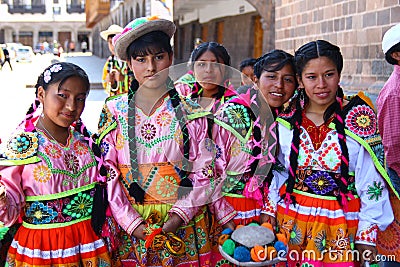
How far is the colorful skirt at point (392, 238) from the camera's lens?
2.66 m

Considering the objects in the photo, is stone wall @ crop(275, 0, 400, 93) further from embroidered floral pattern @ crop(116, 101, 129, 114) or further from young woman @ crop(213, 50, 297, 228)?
embroidered floral pattern @ crop(116, 101, 129, 114)

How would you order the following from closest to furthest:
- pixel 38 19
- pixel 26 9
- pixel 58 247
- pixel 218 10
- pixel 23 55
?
1. pixel 58 247
2. pixel 218 10
3. pixel 23 55
4. pixel 26 9
5. pixel 38 19

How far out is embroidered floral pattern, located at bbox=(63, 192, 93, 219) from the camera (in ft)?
7.67

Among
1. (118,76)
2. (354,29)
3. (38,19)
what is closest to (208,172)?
(354,29)

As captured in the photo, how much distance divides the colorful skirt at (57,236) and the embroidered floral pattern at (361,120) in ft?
4.16

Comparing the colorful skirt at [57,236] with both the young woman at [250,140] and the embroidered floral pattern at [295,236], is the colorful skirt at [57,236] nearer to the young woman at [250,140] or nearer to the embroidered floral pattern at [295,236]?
the young woman at [250,140]

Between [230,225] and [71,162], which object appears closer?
[71,162]

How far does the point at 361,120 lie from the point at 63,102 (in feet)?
4.49

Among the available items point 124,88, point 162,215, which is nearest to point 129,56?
point 162,215

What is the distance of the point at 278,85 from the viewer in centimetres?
265

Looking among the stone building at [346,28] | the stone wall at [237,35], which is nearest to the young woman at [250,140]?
the stone building at [346,28]

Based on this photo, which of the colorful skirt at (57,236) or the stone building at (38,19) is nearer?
the colorful skirt at (57,236)

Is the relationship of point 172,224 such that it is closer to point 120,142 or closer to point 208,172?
point 208,172

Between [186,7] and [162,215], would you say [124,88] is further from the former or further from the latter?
[186,7]
